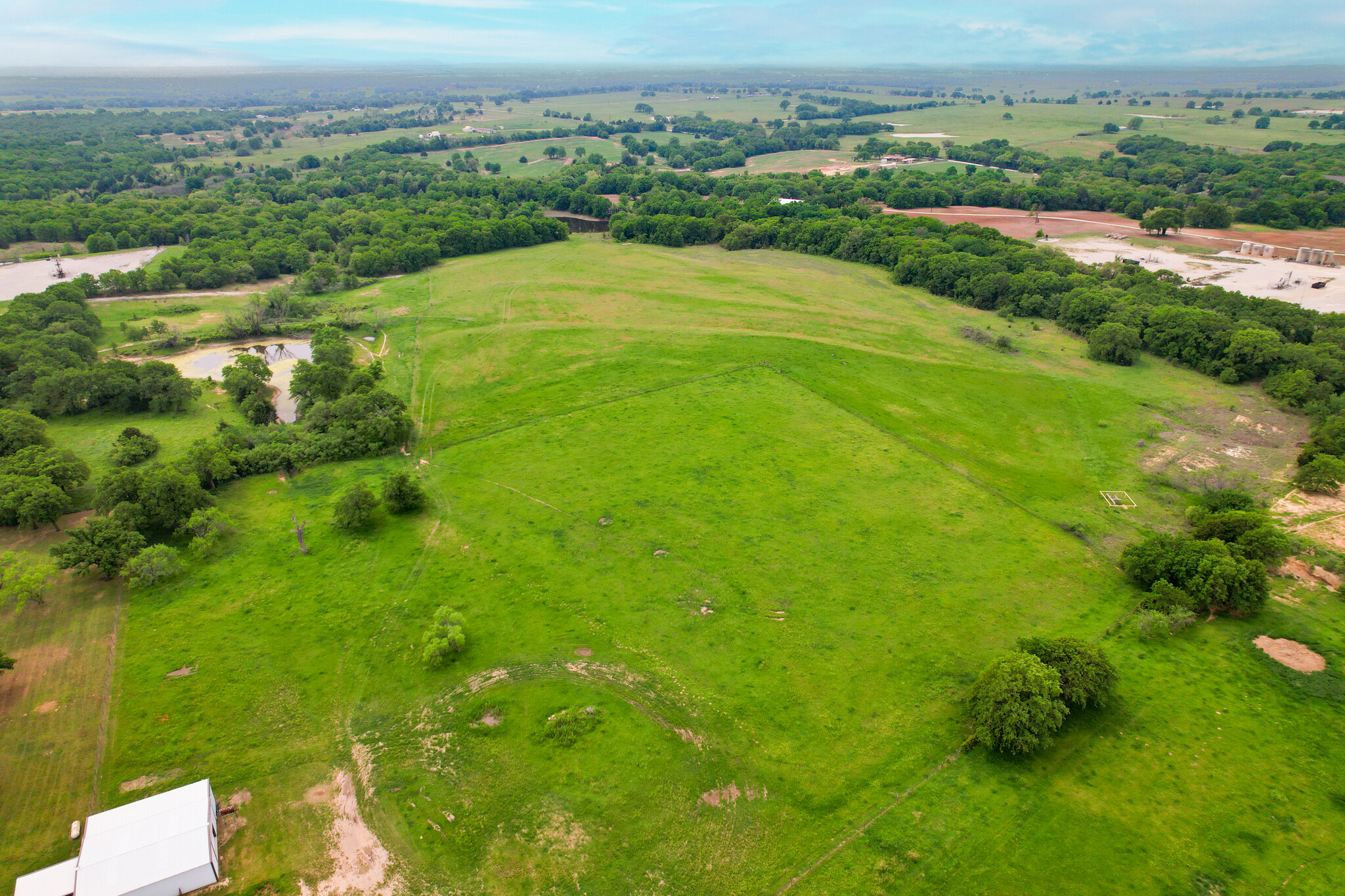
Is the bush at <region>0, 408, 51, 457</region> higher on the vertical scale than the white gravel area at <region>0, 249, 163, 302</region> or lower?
lower

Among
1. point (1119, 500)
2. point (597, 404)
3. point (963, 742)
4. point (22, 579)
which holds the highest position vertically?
point (597, 404)

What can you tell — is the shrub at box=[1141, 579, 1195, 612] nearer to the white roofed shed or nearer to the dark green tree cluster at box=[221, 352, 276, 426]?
the white roofed shed

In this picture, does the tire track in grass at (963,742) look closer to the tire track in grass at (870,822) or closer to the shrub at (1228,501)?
the tire track in grass at (870,822)

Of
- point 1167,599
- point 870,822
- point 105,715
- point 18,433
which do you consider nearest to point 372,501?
point 105,715

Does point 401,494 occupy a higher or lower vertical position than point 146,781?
higher

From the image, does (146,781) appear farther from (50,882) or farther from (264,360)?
(264,360)

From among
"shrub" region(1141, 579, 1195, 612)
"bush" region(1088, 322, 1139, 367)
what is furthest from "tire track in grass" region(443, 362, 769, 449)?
"shrub" region(1141, 579, 1195, 612)
